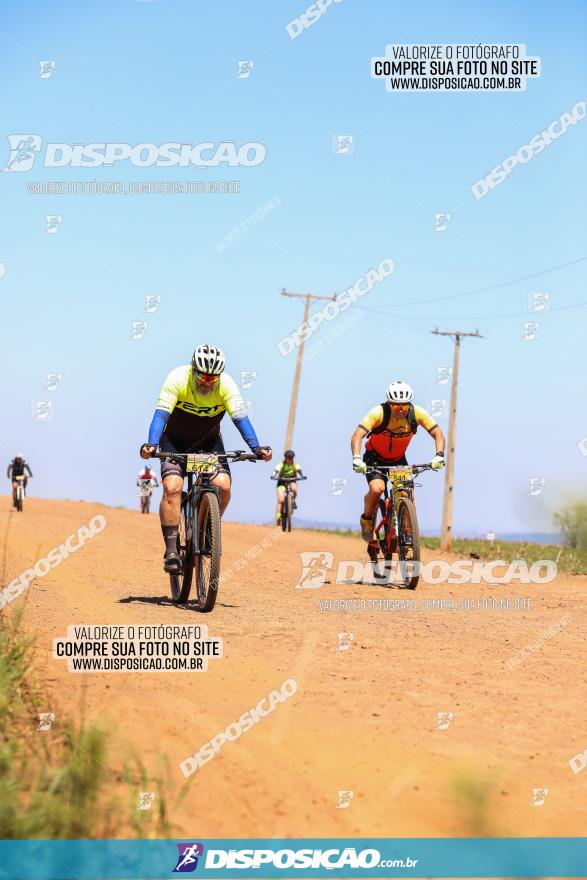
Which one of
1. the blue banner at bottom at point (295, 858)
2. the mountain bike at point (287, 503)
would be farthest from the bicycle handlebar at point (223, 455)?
the mountain bike at point (287, 503)

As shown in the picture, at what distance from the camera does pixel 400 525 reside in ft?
39.0

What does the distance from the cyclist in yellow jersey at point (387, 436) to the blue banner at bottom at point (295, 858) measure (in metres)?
8.21

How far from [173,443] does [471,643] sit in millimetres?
3605

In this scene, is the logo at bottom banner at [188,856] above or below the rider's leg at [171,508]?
below

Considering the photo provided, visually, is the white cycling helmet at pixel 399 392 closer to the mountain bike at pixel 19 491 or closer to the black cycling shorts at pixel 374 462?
the black cycling shorts at pixel 374 462

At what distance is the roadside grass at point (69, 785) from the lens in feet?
11.8

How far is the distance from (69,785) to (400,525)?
27.4 feet

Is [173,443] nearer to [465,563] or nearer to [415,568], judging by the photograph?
[415,568]

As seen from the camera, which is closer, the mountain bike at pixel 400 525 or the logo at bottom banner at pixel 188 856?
the logo at bottom banner at pixel 188 856

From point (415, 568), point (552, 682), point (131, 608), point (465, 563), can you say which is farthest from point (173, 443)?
point (465, 563)

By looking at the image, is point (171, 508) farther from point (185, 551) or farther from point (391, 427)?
point (391, 427)

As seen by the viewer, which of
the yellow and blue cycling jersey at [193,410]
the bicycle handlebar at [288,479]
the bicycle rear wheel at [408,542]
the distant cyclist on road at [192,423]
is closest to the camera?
the distant cyclist on road at [192,423]

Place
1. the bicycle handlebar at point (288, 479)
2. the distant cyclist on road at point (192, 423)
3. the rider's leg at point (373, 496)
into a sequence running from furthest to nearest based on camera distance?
the bicycle handlebar at point (288, 479) < the rider's leg at point (373, 496) < the distant cyclist on road at point (192, 423)

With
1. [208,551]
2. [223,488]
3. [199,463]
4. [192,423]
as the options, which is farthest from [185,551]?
[192,423]
